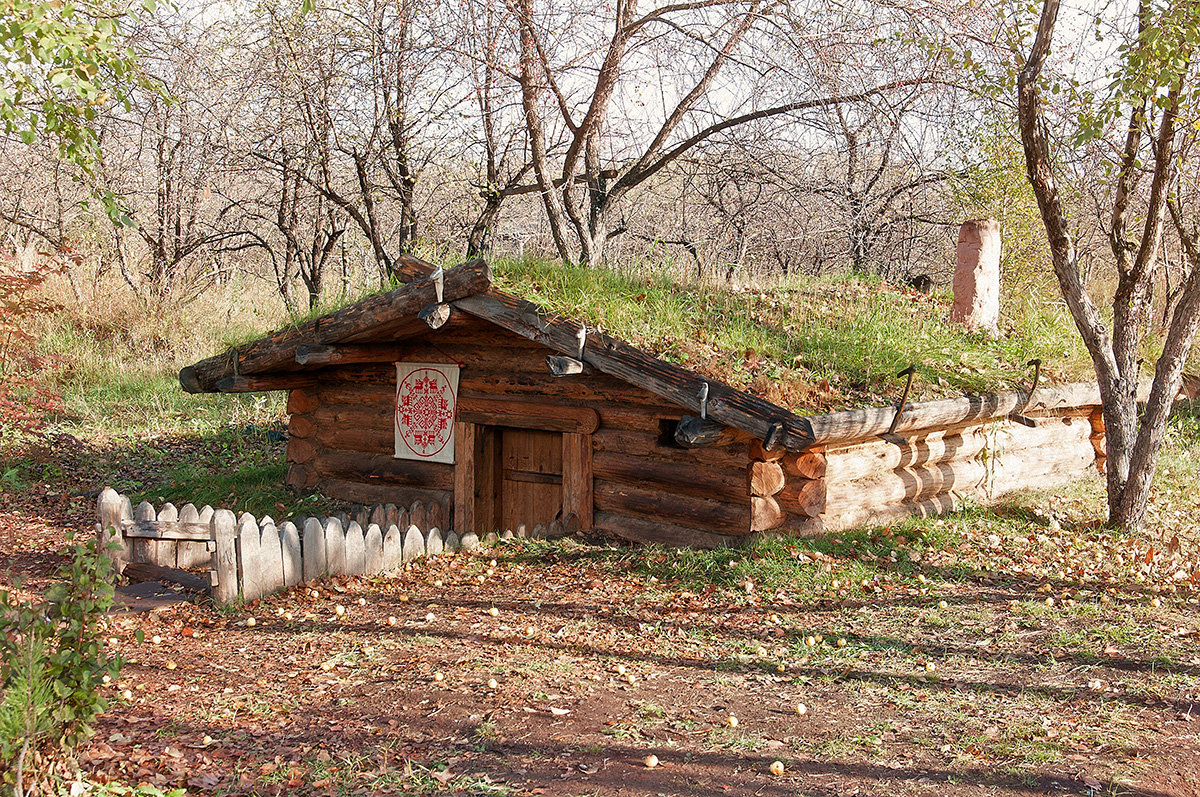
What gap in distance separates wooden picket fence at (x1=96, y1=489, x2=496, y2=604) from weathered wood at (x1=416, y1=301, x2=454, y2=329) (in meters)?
1.65

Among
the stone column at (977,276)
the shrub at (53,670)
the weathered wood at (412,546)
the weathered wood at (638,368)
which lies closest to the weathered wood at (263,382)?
the weathered wood at (638,368)

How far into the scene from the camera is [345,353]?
8.48 metres

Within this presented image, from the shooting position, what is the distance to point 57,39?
17.0 feet

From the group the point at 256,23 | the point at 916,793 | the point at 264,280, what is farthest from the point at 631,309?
the point at 264,280

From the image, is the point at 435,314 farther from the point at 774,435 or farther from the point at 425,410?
the point at 774,435

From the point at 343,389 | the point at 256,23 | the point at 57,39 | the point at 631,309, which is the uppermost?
the point at 256,23

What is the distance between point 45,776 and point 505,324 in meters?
4.59

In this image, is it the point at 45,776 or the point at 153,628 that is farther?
the point at 153,628

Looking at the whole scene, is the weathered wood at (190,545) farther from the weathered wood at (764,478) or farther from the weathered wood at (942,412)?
the weathered wood at (942,412)

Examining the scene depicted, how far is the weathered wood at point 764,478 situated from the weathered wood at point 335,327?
2.50m

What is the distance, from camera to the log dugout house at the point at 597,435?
23.3 ft

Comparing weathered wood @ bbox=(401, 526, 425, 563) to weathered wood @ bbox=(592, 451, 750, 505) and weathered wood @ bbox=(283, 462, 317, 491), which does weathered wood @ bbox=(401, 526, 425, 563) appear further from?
weathered wood @ bbox=(283, 462, 317, 491)

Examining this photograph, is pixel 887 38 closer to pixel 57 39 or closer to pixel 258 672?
pixel 57 39

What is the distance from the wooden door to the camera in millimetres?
8641
